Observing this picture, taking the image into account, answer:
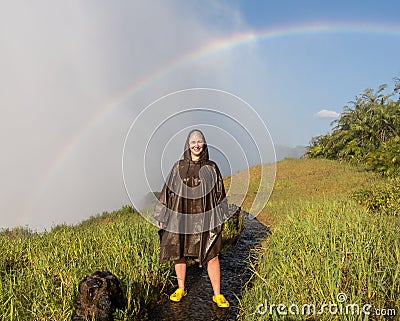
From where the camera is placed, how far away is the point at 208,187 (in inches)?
189

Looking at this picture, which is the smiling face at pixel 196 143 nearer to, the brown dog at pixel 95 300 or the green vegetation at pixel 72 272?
the green vegetation at pixel 72 272

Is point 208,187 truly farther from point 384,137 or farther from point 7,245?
point 384,137

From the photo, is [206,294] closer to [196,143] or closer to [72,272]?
[72,272]

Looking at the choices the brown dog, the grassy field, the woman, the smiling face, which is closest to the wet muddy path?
the woman

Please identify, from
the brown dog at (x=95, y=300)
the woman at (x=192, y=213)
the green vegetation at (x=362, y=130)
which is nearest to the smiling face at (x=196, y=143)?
the woman at (x=192, y=213)

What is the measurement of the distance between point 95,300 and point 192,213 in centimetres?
157

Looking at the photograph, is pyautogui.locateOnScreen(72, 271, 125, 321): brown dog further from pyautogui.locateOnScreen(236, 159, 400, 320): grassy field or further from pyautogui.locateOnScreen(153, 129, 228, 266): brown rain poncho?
pyautogui.locateOnScreen(236, 159, 400, 320): grassy field

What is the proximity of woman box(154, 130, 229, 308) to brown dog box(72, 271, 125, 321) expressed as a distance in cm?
112

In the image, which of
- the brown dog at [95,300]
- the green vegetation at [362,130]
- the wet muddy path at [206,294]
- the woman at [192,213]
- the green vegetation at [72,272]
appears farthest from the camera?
the green vegetation at [362,130]

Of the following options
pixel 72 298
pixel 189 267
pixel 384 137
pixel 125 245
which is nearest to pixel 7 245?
pixel 125 245

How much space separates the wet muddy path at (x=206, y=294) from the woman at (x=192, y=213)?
19 centimetres

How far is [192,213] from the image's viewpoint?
4793 millimetres

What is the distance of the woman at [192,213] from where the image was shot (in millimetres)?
4758

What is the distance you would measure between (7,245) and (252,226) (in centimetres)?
582
